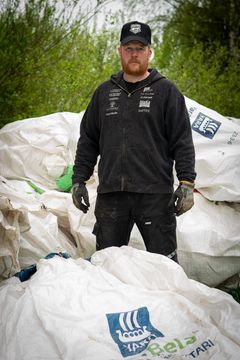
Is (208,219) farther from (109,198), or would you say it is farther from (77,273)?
(77,273)

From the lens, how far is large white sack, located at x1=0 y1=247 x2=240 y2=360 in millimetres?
2385

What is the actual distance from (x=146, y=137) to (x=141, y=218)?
52 cm

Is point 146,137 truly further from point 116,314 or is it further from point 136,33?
point 116,314

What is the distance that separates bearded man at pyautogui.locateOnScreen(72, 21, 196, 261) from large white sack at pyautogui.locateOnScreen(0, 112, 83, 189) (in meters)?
1.33

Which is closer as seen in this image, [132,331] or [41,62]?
[132,331]

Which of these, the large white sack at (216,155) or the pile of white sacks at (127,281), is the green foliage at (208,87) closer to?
the large white sack at (216,155)

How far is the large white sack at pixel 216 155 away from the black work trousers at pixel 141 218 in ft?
2.46

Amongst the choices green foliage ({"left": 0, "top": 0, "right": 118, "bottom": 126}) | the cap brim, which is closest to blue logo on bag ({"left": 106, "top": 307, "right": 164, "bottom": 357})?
the cap brim

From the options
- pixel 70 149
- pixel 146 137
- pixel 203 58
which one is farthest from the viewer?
pixel 203 58

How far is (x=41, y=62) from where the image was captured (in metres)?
6.02

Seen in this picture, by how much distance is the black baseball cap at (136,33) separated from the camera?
11.5ft

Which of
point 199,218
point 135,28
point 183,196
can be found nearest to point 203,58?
point 199,218

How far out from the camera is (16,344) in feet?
7.83

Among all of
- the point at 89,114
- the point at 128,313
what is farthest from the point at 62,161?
the point at 128,313
